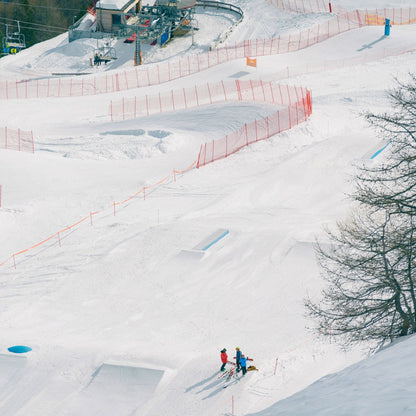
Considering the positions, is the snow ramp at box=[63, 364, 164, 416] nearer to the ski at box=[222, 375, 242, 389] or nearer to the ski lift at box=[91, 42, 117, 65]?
the ski at box=[222, 375, 242, 389]

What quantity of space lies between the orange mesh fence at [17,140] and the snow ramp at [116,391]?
2348cm

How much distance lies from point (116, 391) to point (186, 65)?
139ft

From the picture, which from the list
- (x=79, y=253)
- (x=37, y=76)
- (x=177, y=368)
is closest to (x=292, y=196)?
(x=79, y=253)

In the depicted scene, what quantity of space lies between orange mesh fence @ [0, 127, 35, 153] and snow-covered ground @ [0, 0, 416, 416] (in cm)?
67

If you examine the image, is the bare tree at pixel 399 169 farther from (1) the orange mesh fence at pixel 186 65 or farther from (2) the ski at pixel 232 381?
(1) the orange mesh fence at pixel 186 65

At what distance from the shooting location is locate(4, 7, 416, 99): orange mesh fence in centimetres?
5700

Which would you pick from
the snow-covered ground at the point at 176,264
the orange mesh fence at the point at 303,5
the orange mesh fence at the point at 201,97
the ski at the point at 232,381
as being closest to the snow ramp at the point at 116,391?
the snow-covered ground at the point at 176,264

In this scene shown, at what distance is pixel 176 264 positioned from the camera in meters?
29.1

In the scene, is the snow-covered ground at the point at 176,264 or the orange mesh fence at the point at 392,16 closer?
the snow-covered ground at the point at 176,264

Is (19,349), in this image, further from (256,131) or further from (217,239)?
(256,131)

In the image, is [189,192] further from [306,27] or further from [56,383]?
[306,27]

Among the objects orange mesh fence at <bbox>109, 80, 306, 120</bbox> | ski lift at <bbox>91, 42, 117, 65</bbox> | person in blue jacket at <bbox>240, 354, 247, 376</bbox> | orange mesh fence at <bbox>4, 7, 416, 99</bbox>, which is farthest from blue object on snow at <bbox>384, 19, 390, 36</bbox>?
person in blue jacket at <bbox>240, 354, 247, 376</bbox>

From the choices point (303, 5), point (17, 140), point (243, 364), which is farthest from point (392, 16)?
point (243, 364)

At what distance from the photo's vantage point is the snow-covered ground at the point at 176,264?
813 inches
